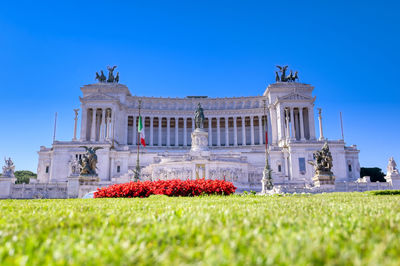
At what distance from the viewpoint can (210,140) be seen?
8856 centimetres

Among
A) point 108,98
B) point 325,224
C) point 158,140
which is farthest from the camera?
point 158,140

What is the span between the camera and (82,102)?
76.4 meters

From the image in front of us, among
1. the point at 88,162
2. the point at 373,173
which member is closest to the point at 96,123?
the point at 88,162

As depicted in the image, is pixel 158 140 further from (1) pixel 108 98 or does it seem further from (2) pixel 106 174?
(2) pixel 106 174

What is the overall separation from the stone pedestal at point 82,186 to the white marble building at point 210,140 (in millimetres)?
3190

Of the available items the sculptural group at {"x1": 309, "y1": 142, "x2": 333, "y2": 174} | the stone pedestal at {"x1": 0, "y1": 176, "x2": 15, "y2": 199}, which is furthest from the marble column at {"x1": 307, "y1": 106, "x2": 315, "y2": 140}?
the stone pedestal at {"x1": 0, "y1": 176, "x2": 15, "y2": 199}

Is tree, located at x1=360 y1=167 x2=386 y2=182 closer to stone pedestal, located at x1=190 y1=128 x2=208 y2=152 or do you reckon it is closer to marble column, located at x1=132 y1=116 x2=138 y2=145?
stone pedestal, located at x1=190 y1=128 x2=208 y2=152

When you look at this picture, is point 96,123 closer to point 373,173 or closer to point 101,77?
point 101,77

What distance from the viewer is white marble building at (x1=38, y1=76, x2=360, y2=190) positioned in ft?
180

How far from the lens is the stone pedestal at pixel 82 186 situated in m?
31.6

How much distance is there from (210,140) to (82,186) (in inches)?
2323

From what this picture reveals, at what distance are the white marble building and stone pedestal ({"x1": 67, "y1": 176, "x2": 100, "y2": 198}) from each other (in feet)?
10.5

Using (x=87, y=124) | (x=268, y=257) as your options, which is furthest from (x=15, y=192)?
(x=268, y=257)

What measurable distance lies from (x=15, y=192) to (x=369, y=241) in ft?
156
